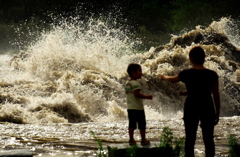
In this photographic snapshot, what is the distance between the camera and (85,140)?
20.3 ft

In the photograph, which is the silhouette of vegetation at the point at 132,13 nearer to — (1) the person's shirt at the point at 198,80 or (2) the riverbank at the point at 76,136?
(2) the riverbank at the point at 76,136

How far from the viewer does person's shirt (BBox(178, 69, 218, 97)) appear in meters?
3.97

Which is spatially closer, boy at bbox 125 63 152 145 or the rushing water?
boy at bbox 125 63 152 145

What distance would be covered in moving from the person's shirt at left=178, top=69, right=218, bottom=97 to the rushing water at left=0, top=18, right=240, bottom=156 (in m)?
1.53

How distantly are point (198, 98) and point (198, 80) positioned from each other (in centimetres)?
18

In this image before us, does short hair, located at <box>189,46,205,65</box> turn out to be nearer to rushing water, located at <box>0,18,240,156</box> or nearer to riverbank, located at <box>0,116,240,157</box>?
riverbank, located at <box>0,116,240,157</box>

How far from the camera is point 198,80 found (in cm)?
397

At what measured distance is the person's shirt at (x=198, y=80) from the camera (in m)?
3.97

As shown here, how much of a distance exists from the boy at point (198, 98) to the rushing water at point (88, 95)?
1292 millimetres

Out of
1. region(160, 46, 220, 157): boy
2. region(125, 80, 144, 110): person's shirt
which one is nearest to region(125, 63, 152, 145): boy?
region(125, 80, 144, 110): person's shirt

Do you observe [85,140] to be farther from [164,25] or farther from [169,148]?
[164,25]

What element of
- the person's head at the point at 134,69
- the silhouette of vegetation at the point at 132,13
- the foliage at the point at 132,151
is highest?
the silhouette of vegetation at the point at 132,13

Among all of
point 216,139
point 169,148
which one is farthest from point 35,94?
point 169,148

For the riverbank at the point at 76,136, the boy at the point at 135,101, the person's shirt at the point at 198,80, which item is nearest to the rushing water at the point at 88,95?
the riverbank at the point at 76,136
